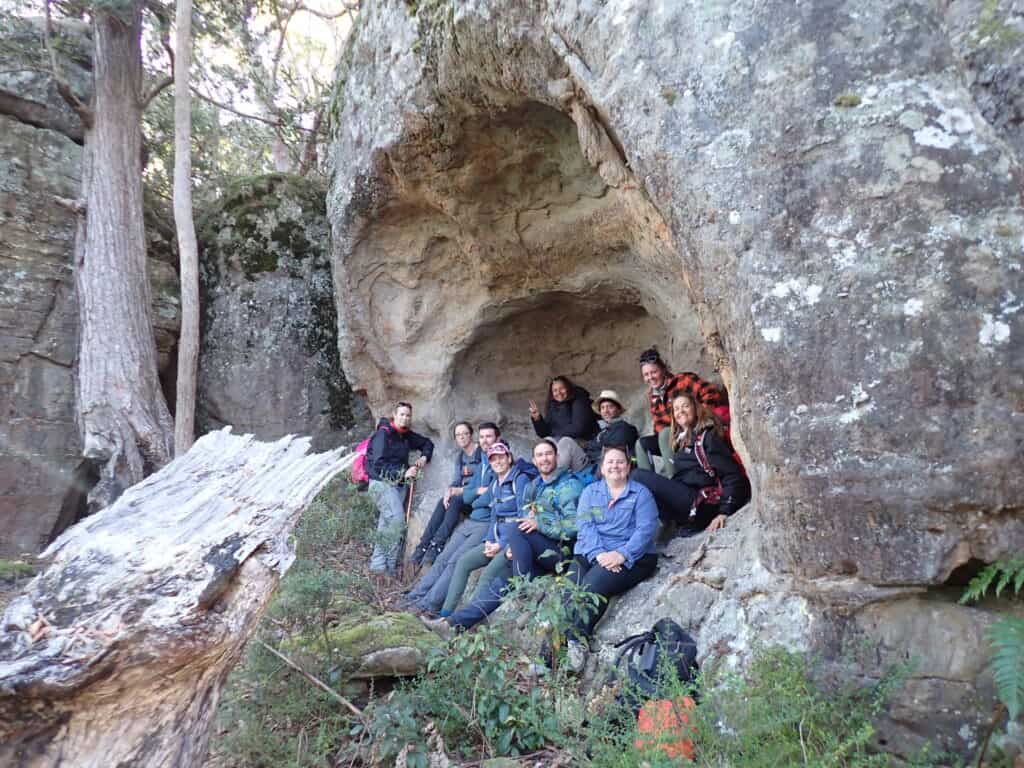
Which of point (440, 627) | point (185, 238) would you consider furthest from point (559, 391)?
point (185, 238)

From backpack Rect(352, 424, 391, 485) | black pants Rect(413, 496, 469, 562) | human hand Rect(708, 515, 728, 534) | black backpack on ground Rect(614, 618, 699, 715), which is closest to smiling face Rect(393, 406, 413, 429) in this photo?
backpack Rect(352, 424, 391, 485)

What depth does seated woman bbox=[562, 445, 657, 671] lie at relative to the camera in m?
4.18

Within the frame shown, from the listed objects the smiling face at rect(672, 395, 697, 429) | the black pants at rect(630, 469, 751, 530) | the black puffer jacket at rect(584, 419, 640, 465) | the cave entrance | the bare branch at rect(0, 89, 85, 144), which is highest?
the bare branch at rect(0, 89, 85, 144)

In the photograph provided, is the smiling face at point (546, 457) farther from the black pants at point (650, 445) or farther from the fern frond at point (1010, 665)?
the fern frond at point (1010, 665)

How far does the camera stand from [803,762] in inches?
97.7

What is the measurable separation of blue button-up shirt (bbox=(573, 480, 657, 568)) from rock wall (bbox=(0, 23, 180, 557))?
5902 mm

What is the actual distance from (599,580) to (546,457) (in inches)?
49.3

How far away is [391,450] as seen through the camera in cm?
696

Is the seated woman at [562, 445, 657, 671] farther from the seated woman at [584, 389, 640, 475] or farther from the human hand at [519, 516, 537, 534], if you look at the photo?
the seated woman at [584, 389, 640, 475]

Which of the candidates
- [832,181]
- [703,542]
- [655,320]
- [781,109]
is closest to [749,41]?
[781,109]

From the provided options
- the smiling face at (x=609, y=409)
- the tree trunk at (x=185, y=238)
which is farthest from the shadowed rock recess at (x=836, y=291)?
the tree trunk at (x=185, y=238)

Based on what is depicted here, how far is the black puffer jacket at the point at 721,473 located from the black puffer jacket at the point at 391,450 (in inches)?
121

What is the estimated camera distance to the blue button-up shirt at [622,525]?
169 inches

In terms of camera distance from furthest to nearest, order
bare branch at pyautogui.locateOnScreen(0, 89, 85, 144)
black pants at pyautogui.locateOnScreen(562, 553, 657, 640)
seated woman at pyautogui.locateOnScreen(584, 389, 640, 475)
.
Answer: bare branch at pyautogui.locateOnScreen(0, 89, 85, 144)
seated woman at pyautogui.locateOnScreen(584, 389, 640, 475)
black pants at pyautogui.locateOnScreen(562, 553, 657, 640)
